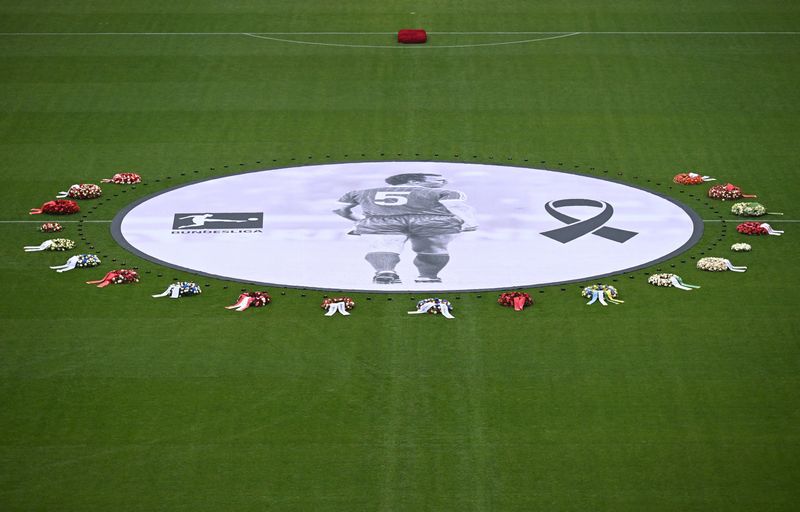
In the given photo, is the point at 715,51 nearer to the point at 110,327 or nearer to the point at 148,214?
the point at 148,214

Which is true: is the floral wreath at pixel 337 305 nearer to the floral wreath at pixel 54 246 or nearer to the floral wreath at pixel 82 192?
the floral wreath at pixel 54 246

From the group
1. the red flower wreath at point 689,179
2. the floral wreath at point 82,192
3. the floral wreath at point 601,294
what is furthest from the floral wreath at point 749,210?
the floral wreath at point 82,192

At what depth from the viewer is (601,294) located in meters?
35.1

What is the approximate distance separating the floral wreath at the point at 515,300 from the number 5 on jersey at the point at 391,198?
624 centimetres

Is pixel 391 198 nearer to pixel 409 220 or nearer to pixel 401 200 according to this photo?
pixel 401 200

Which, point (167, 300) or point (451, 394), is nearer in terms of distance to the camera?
point (451, 394)

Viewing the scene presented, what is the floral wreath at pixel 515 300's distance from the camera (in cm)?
3472

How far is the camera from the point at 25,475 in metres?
28.2

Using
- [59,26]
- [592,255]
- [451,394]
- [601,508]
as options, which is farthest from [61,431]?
[59,26]

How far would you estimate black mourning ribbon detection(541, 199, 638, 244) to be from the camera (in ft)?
127

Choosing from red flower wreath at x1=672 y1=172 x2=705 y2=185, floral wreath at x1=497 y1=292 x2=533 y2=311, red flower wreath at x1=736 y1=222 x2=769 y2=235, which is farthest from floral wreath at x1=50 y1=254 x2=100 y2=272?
red flower wreath at x1=736 y1=222 x2=769 y2=235

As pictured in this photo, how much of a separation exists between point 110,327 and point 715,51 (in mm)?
Result: 25749

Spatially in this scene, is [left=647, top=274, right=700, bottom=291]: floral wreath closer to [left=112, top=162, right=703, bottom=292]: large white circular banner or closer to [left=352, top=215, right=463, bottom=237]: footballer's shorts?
[left=112, top=162, right=703, bottom=292]: large white circular banner

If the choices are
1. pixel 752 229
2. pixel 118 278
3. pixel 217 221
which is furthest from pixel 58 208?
pixel 752 229
